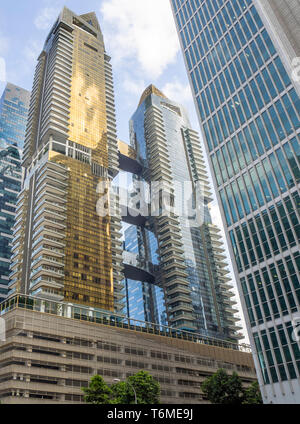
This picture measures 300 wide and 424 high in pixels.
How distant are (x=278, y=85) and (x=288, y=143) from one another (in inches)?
418

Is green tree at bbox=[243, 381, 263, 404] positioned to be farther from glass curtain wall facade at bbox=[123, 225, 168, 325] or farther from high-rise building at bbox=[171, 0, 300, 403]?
glass curtain wall facade at bbox=[123, 225, 168, 325]

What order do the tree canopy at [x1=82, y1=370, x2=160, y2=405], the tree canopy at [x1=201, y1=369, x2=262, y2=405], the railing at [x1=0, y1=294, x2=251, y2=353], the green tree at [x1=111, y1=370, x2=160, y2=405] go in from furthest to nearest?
the railing at [x1=0, y1=294, x2=251, y2=353], the tree canopy at [x1=201, y1=369, x2=262, y2=405], the green tree at [x1=111, y1=370, x2=160, y2=405], the tree canopy at [x1=82, y1=370, x2=160, y2=405]

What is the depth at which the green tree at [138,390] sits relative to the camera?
1990 inches

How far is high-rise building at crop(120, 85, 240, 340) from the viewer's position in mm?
144750

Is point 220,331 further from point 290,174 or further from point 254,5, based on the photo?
point 254,5

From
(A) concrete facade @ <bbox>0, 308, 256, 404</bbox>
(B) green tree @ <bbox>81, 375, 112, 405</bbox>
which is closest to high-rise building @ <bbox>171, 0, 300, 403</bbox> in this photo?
(B) green tree @ <bbox>81, 375, 112, 405</bbox>

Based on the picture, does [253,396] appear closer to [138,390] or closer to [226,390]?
[226,390]

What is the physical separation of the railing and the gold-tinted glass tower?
19.1 meters

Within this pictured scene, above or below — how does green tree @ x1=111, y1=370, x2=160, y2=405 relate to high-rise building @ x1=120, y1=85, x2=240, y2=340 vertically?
below

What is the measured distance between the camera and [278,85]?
61.2 m

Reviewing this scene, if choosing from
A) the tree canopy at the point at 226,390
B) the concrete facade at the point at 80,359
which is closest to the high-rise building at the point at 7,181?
the concrete facade at the point at 80,359

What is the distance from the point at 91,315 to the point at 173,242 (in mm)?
75975

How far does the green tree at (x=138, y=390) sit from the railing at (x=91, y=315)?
27305 millimetres

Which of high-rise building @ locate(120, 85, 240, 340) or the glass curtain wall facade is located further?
the glass curtain wall facade
